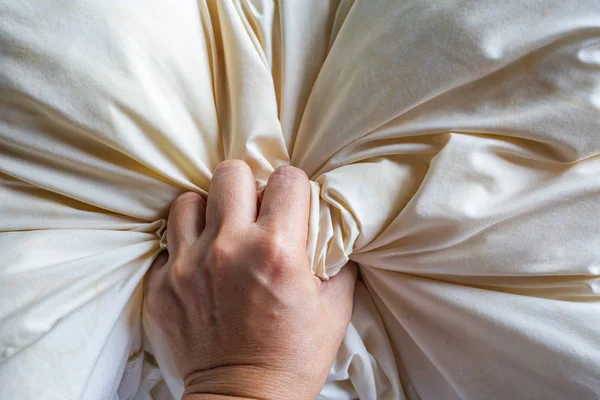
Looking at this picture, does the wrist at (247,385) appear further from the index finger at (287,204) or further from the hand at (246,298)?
the index finger at (287,204)

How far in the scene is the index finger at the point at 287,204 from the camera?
57 centimetres

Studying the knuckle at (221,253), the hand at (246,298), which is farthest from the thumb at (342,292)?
the knuckle at (221,253)

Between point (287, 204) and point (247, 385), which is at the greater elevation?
point (287, 204)

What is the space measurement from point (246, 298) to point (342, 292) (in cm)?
15

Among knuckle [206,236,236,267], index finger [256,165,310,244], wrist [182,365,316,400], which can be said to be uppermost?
index finger [256,165,310,244]

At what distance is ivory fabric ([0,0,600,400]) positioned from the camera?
55 cm

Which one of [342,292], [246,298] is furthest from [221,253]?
[342,292]

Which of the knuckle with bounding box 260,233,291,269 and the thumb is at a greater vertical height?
the knuckle with bounding box 260,233,291,269

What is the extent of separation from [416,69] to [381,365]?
394 mm

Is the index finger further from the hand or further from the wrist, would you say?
the wrist

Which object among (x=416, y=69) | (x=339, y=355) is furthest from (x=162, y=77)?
(x=339, y=355)

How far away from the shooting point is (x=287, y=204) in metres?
0.58

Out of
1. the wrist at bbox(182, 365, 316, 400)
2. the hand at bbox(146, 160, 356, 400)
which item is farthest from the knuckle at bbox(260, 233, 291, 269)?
the wrist at bbox(182, 365, 316, 400)

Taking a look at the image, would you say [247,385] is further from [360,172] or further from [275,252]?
[360,172]
